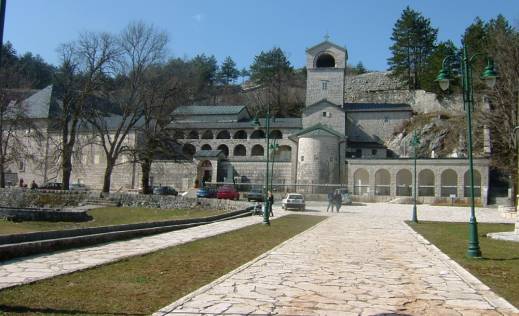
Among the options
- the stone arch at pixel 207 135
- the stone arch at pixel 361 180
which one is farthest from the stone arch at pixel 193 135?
the stone arch at pixel 361 180

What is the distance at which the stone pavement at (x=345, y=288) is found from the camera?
6148 mm

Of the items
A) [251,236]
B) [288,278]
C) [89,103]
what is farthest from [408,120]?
[288,278]

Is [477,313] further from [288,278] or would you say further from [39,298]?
[39,298]

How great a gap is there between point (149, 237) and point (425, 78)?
204 ft

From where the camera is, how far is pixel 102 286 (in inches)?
287

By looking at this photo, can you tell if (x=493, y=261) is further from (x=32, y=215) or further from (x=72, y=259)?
(x=32, y=215)

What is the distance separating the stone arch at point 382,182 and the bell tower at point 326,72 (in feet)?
38.0

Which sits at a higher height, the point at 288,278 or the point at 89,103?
the point at 89,103

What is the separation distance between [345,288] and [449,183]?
50.2m

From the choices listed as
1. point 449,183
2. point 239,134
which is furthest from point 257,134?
point 449,183

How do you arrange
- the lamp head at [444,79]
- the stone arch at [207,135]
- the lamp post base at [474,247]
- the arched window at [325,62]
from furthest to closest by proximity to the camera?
the stone arch at [207,135]
the arched window at [325,62]
the lamp head at [444,79]
the lamp post base at [474,247]

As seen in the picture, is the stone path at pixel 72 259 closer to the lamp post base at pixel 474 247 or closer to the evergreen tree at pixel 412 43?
the lamp post base at pixel 474 247

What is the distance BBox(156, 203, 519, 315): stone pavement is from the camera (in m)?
6.15

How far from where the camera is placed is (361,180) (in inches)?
2202
